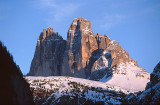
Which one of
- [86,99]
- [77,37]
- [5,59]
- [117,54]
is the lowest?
[86,99]

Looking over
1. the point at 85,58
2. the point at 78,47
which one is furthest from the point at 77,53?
the point at 85,58

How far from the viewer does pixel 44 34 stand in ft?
461

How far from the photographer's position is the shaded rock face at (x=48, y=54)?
133 meters

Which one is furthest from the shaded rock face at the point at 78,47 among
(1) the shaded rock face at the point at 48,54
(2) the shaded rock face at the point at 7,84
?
(2) the shaded rock face at the point at 7,84

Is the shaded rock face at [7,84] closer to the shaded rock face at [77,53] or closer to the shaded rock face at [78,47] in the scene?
the shaded rock face at [77,53]

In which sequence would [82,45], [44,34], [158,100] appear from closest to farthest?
[158,100]
[82,45]
[44,34]

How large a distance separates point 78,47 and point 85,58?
5563 millimetres

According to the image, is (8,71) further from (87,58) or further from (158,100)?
(87,58)

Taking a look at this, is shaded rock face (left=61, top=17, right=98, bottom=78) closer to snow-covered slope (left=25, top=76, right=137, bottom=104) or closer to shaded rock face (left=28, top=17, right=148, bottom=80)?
shaded rock face (left=28, top=17, right=148, bottom=80)

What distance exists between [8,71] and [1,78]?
901mm

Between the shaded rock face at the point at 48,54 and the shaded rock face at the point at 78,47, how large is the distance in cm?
794

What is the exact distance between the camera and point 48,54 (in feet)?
449

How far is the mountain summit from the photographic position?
298 feet

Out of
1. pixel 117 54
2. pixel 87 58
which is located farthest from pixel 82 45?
pixel 117 54
